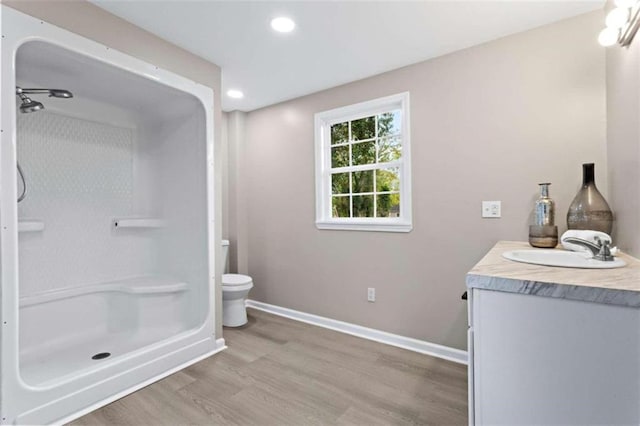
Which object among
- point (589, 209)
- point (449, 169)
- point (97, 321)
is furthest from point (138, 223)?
point (589, 209)

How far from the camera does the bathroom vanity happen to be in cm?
83

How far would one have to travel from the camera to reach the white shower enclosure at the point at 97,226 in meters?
1.55

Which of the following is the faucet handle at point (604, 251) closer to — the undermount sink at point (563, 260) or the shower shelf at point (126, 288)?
the undermount sink at point (563, 260)

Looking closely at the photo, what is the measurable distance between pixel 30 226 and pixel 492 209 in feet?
10.7

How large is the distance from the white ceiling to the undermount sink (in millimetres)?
1438

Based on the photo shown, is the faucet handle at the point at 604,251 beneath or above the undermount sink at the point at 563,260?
above

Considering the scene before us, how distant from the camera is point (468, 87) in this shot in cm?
225

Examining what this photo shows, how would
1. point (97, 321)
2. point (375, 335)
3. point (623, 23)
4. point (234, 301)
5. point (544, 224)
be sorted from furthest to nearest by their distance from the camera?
point (234, 301) < point (375, 335) < point (97, 321) < point (544, 224) < point (623, 23)

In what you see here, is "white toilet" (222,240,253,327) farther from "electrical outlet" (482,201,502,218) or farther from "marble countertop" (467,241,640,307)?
"marble countertop" (467,241,640,307)

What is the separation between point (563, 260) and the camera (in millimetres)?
1303

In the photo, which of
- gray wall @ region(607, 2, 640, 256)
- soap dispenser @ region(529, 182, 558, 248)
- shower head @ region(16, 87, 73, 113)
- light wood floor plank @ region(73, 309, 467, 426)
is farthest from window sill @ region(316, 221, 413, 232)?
shower head @ region(16, 87, 73, 113)

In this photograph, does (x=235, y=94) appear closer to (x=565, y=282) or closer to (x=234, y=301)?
(x=234, y=301)

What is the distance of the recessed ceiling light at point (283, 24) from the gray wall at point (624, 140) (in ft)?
5.70

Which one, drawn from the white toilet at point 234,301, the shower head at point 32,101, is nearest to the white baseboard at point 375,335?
the white toilet at point 234,301
